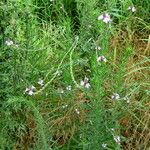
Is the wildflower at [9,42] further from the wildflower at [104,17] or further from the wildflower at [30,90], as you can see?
the wildflower at [104,17]

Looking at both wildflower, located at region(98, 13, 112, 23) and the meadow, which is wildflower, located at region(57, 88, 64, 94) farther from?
wildflower, located at region(98, 13, 112, 23)

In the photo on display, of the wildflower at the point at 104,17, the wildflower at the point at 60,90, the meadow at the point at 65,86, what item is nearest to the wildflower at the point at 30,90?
the meadow at the point at 65,86

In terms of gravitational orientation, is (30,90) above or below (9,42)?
below

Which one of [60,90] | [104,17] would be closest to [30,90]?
[60,90]

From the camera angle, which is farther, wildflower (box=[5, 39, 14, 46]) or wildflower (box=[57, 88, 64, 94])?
wildflower (box=[57, 88, 64, 94])

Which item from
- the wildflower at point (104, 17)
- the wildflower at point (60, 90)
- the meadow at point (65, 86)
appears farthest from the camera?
the wildflower at point (60, 90)

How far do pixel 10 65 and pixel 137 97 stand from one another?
2.24 ft

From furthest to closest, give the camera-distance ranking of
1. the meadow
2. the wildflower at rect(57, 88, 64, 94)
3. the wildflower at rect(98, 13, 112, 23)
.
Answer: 1. the wildflower at rect(57, 88, 64, 94)
2. the wildflower at rect(98, 13, 112, 23)
3. the meadow

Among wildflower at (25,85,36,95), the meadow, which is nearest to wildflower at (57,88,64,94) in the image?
the meadow

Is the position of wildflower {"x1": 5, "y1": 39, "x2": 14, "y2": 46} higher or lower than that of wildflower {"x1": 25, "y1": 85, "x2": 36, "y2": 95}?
higher

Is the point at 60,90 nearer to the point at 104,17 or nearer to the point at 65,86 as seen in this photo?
the point at 65,86

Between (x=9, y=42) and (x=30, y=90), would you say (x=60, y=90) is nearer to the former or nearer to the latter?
(x=30, y=90)

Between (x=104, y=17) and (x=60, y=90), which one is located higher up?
(x=104, y=17)

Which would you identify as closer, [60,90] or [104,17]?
[104,17]
